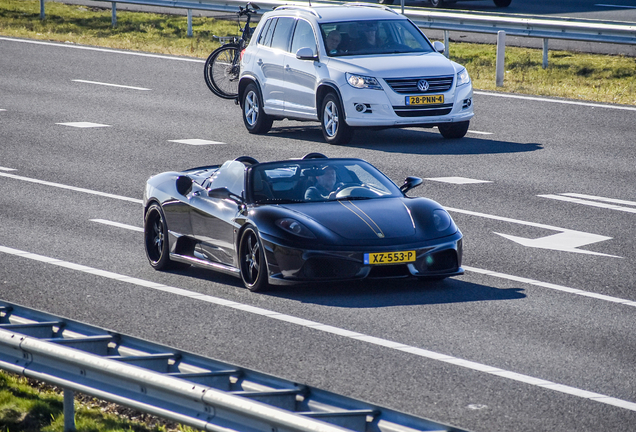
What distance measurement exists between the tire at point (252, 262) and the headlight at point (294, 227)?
24 cm

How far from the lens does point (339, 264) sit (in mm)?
10070

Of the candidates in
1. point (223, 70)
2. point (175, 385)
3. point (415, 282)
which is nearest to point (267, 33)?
point (223, 70)

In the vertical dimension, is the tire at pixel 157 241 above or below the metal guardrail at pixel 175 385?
below

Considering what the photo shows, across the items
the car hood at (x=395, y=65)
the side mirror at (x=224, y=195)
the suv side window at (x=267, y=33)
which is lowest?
the side mirror at (x=224, y=195)

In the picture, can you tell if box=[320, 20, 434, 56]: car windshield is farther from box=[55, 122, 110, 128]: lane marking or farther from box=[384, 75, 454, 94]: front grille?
box=[55, 122, 110, 128]: lane marking

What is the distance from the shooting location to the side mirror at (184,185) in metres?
11.4

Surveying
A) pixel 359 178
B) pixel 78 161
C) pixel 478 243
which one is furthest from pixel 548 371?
pixel 78 161

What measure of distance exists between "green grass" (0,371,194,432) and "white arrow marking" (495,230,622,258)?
233 inches

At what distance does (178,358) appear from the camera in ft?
21.0

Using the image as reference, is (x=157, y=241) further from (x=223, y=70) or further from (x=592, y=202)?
(x=223, y=70)

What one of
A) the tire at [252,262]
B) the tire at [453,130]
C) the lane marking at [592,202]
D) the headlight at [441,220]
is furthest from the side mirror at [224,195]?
the tire at [453,130]

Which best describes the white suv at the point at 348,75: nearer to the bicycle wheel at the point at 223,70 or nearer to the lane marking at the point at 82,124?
the bicycle wheel at the point at 223,70

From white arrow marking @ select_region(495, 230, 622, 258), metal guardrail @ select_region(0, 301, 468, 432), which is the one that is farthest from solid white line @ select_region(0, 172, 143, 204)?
metal guardrail @ select_region(0, 301, 468, 432)

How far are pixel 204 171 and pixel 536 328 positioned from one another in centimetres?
403
